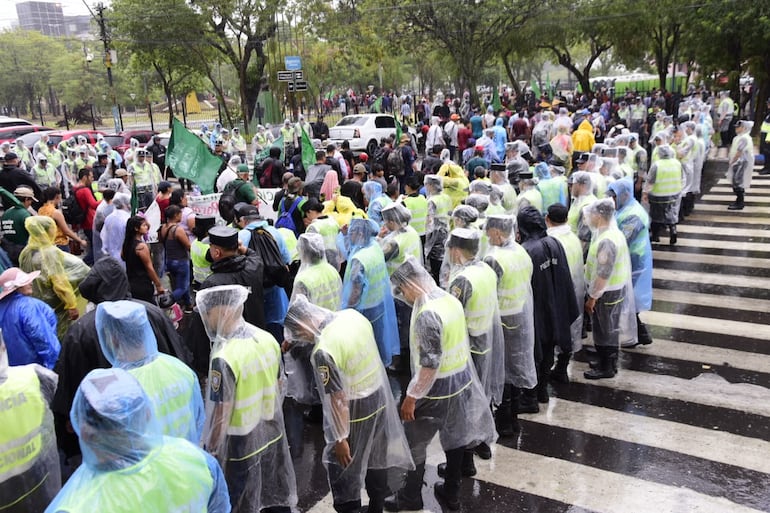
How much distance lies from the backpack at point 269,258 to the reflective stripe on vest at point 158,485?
356 cm

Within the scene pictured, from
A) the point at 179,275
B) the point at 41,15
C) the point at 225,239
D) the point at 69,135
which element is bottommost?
the point at 179,275

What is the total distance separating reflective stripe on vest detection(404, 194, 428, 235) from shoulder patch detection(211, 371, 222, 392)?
5.28 m

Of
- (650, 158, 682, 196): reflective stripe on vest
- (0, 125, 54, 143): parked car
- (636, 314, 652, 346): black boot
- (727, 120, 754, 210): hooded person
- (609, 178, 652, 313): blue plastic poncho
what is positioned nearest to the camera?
(609, 178, 652, 313): blue plastic poncho

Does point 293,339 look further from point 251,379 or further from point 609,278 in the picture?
point 609,278

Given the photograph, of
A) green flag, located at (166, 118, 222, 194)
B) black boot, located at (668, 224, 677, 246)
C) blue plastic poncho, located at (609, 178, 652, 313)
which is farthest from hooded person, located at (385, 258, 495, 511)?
black boot, located at (668, 224, 677, 246)

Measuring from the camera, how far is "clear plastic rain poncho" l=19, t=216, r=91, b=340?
5.94 metres

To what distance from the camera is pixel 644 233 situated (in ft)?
24.1

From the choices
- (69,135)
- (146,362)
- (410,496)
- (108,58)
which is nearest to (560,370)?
(410,496)

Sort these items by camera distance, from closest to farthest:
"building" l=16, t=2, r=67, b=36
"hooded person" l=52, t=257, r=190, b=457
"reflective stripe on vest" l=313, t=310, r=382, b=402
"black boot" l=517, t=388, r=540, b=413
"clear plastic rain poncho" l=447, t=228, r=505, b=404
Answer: "reflective stripe on vest" l=313, t=310, r=382, b=402, "hooded person" l=52, t=257, r=190, b=457, "clear plastic rain poncho" l=447, t=228, r=505, b=404, "black boot" l=517, t=388, r=540, b=413, "building" l=16, t=2, r=67, b=36

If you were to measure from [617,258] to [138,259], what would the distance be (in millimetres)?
4928

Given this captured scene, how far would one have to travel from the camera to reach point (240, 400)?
3602 mm

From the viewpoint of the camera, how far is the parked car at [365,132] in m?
22.2

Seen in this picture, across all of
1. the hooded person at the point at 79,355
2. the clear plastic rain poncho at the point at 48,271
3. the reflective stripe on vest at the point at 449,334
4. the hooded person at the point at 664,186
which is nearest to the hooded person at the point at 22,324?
the hooded person at the point at 79,355

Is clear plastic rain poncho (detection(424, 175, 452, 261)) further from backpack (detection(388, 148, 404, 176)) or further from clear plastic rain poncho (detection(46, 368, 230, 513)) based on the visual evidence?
clear plastic rain poncho (detection(46, 368, 230, 513))
